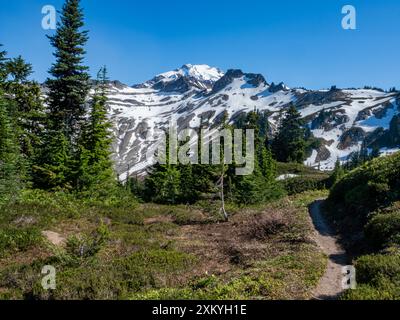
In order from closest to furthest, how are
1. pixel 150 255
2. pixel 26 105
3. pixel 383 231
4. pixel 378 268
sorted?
pixel 378 268 < pixel 383 231 < pixel 150 255 < pixel 26 105

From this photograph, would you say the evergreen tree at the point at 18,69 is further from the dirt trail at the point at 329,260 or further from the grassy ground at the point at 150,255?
the dirt trail at the point at 329,260

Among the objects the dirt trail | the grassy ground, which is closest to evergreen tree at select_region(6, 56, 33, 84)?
the grassy ground

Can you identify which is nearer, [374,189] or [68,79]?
[374,189]

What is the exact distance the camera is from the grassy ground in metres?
12.2

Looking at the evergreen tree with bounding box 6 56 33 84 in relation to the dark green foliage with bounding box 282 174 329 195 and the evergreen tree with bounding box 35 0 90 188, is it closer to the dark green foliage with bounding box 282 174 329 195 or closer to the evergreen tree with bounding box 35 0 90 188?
the evergreen tree with bounding box 35 0 90 188

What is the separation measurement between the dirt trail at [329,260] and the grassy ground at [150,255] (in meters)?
0.36

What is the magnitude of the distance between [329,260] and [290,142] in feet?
268

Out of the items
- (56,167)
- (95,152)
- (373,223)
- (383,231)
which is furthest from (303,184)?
(383,231)

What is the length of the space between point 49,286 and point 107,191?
69.5 feet

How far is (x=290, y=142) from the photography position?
9412 cm

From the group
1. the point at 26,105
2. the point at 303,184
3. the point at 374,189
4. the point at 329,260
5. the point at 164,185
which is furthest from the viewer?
the point at 303,184

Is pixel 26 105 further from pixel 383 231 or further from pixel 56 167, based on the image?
pixel 383 231

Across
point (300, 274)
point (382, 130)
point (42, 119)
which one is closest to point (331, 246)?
Answer: point (300, 274)
